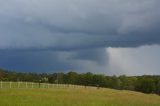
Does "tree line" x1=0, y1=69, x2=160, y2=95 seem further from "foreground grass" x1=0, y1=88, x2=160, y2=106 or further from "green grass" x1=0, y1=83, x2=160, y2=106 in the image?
"foreground grass" x1=0, y1=88, x2=160, y2=106

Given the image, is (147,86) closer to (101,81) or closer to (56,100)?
(101,81)

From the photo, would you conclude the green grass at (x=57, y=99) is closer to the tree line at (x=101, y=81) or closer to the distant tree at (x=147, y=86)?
the tree line at (x=101, y=81)

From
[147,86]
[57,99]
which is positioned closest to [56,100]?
[57,99]

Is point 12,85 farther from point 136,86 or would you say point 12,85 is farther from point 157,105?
point 136,86

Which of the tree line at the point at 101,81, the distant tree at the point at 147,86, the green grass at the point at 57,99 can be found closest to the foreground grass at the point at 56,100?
the green grass at the point at 57,99

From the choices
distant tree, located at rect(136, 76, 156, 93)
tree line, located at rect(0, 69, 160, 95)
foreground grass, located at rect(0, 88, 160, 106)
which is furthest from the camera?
tree line, located at rect(0, 69, 160, 95)

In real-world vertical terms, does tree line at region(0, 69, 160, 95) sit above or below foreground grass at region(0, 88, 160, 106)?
above

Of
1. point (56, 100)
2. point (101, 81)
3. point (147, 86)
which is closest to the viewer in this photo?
point (56, 100)

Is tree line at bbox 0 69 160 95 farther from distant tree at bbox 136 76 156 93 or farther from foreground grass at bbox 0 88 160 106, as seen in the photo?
Result: foreground grass at bbox 0 88 160 106

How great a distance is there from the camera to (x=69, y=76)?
196 metres

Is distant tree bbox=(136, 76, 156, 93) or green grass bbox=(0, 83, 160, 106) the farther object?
distant tree bbox=(136, 76, 156, 93)

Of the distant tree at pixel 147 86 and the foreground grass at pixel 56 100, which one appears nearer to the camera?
the foreground grass at pixel 56 100

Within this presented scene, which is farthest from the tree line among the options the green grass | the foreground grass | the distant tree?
the foreground grass

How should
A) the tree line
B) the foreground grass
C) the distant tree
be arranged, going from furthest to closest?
the tree line → the distant tree → the foreground grass
